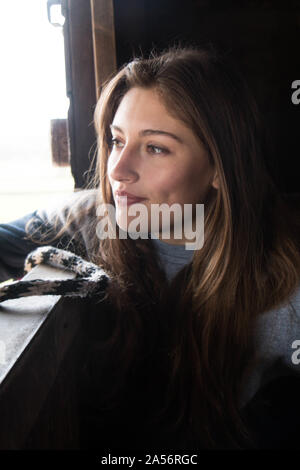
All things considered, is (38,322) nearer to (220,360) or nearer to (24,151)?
(220,360)

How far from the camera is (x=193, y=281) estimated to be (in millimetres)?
946

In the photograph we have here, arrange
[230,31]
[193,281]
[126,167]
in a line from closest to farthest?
1. [126,167]
2. [193,281]
3. [230,31]

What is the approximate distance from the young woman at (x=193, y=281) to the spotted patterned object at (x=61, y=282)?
0.09m

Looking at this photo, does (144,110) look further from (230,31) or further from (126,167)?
(230,31)

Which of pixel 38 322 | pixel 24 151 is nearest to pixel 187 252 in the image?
pixel 38 322

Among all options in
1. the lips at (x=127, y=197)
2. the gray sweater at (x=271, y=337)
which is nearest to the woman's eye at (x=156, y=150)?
the lips at (x=127, y=197)

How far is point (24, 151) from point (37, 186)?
0.80ft

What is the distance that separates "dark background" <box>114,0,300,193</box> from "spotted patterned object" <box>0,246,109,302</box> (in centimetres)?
67

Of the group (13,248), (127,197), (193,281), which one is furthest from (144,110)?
(13,248)

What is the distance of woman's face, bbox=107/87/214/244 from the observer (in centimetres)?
84

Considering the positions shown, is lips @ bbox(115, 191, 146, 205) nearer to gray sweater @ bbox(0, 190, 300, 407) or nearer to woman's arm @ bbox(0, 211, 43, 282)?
gray sweater @ bbox(0, 190, 300, 407)

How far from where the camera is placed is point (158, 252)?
107 cm

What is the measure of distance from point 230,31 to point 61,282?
960 millimetres

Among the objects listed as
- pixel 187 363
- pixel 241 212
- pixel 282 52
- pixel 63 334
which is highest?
pixel 282 52
